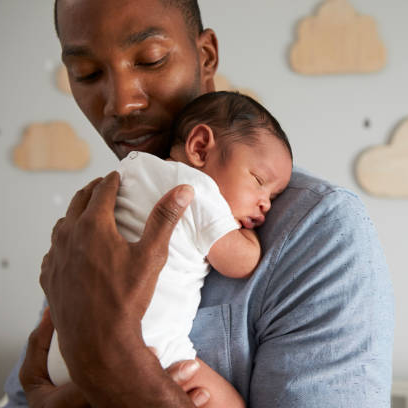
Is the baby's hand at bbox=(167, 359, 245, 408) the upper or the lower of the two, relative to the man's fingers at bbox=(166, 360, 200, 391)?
lower

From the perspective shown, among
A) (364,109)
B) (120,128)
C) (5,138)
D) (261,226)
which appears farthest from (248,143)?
(5,138)

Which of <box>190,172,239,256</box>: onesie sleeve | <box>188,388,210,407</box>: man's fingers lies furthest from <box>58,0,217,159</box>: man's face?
<box>188,388,210,407</box>: man's fingers

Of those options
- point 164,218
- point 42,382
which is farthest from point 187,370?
point 42,382

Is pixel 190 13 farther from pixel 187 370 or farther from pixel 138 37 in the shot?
pixel 187 370

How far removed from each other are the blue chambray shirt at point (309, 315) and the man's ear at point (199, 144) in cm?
18

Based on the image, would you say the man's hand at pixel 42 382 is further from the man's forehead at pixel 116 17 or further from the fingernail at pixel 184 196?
the man's forehead at pixel 116 17

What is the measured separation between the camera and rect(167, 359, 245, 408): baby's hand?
74cm

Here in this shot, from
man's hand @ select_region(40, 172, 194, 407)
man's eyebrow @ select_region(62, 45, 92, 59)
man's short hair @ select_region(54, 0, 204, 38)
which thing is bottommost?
man's hand @ select_region(40, 172, 194, 407)

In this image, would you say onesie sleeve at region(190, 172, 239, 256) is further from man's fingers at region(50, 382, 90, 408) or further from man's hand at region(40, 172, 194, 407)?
man's fingers at region(50, 382, 90, 408)

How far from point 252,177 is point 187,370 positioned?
0.36 meters

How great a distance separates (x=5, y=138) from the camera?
8.68 feet

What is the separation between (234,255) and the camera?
2.53 ft

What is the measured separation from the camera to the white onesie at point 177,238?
77cm

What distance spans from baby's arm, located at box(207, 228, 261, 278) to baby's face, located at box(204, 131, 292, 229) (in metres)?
0.07
